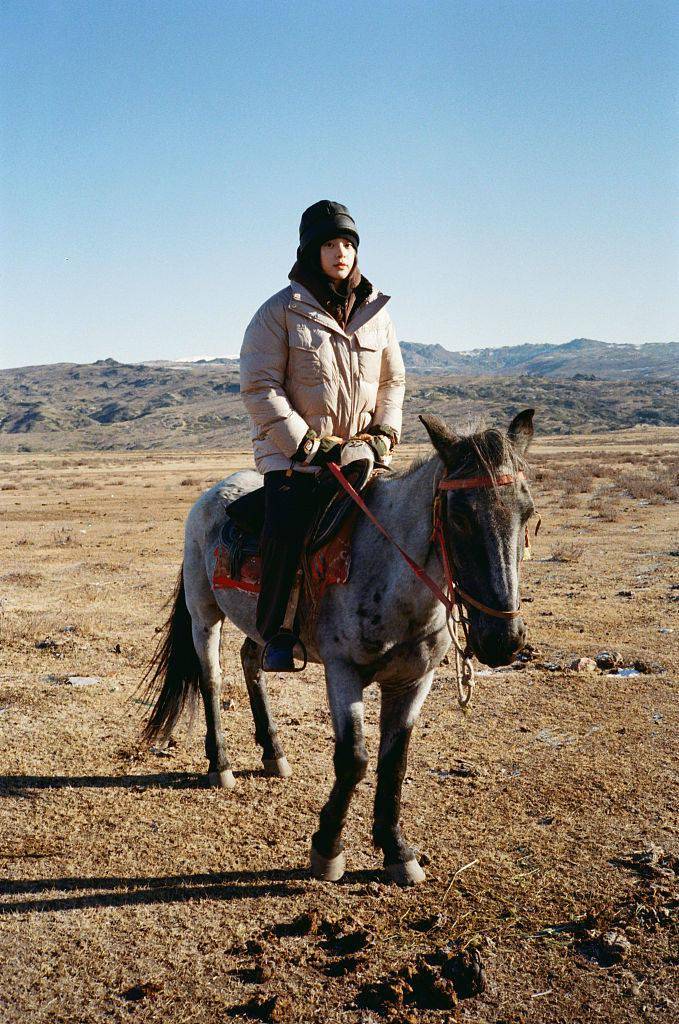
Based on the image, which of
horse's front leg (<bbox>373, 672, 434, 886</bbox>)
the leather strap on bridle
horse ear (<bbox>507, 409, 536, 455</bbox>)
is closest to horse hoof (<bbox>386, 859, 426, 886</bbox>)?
horse's front leg (<bbox>373, 672, 434, 886</bbox>)

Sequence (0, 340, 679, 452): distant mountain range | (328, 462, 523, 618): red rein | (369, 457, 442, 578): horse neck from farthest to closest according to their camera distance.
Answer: (0, 340, 679, 452): distant mountain range, (369, 457, 442, 578): horse neck, (328, 462, 523, 618): red rein

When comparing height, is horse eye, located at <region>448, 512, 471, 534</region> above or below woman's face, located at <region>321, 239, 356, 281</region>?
below

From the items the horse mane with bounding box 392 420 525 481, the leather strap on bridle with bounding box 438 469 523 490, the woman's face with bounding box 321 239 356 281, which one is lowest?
the leather strap on bridle with bounding box 438 469 523 490

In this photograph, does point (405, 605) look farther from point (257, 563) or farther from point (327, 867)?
point (327, 867)

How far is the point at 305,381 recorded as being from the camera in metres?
4.20

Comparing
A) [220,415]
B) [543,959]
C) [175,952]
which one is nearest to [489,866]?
[543,959]

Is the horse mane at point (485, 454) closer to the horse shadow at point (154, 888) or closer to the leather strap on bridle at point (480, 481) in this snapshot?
the leather strap on bridle at point (480, 481)

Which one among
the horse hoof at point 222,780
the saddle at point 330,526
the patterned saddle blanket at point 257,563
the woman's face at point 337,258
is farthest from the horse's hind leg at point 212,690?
the woman's face at point 337,258

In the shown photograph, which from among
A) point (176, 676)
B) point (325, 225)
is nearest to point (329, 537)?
point (325, 225)

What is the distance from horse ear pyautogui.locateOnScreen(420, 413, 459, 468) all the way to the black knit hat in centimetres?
133

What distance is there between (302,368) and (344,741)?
2.04m

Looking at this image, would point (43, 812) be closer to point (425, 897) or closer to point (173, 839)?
point (173, 839)

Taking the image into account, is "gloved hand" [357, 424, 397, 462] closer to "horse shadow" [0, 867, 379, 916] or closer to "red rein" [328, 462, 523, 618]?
"red rein" [328, 462, 523, 618]

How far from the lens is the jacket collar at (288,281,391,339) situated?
4129mm
